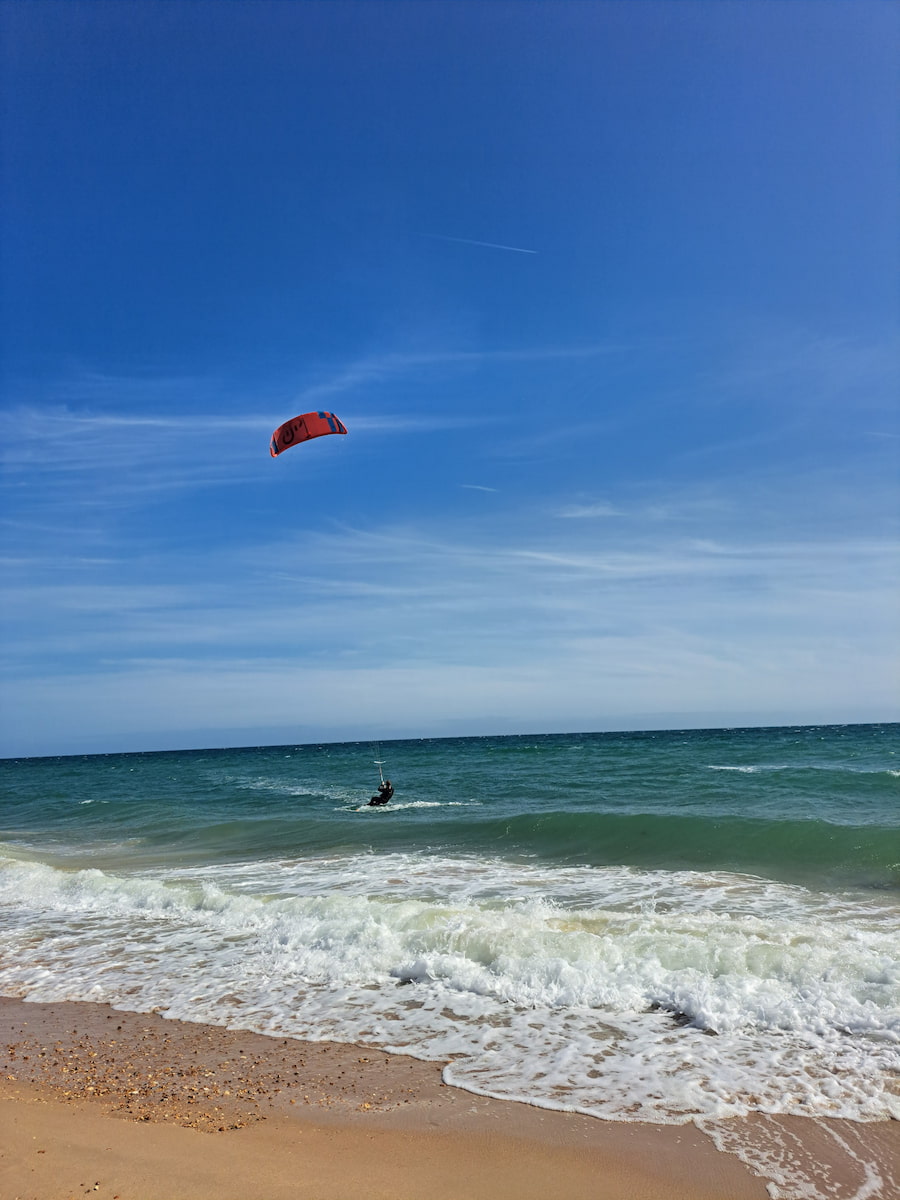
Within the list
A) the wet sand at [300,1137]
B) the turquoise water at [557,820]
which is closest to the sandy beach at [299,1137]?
the wet sand at [300,1137]

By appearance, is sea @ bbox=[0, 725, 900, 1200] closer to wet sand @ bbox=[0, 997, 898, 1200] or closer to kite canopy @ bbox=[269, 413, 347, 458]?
wet sand @ bbox=[0, 997, 898, 1200]

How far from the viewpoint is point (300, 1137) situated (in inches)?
Answer: 204

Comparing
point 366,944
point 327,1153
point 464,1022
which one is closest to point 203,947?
point 366,944

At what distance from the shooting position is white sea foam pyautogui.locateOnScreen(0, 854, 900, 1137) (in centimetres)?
603

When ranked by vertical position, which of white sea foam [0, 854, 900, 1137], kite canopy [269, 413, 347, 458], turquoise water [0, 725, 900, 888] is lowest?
turquoise water [0, 725, 900, 888]

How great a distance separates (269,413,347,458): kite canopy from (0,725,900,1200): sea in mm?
8571

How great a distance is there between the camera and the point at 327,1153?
4973 millimetres

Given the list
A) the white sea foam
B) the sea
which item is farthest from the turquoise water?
the white sea foam

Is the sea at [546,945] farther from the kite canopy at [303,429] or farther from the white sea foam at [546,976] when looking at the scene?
the kite canopy at [303,429]

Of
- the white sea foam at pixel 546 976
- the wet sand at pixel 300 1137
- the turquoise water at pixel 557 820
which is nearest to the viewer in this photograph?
the wet sand at pixel 300 1137

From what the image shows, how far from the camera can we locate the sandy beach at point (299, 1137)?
4582mm

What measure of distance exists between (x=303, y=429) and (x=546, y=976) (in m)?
11.4

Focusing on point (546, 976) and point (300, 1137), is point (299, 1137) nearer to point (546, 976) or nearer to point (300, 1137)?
point (300, 1137)

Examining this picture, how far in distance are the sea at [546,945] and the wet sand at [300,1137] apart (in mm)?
309
